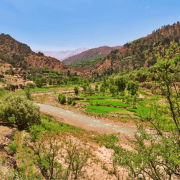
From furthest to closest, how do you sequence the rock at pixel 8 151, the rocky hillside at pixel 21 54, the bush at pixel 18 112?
1. the rocky hillside at pixel 21 54
2. the bush at pixel 18 112
3. the rock at pixel 8 151

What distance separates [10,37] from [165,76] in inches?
9435

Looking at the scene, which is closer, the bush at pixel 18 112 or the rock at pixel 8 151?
the rock at pixel 8 151

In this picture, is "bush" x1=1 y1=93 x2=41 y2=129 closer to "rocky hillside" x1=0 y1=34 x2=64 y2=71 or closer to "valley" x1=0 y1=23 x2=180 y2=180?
"valley" x1=0 y1=23 x2=180 y2=180

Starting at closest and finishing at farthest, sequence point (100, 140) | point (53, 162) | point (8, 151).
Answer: point (8, 151) < point (53, 162) < point (100, 140)

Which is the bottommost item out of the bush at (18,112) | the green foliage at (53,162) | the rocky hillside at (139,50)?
the green foliage at (53,162)

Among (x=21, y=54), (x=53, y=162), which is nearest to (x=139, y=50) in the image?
(x=53, y=162)

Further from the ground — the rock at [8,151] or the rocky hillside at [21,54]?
the rocky hillside at [21,54]

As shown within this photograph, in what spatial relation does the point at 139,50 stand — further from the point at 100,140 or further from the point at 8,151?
the point at 8,151

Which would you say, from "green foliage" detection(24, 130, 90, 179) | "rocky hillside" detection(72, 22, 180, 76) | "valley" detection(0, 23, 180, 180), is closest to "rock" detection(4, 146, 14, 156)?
"valley" detection(0, 23, 180, 180)

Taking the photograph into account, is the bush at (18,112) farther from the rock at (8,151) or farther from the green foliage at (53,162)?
the green foliage at (53,162)

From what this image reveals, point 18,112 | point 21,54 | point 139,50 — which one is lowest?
point 18,112

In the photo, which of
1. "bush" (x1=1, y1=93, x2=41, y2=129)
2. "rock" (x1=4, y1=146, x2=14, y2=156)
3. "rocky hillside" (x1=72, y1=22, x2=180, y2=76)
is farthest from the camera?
"rocky hillside" (x1=72, y1=22, x2=180, y2=76)

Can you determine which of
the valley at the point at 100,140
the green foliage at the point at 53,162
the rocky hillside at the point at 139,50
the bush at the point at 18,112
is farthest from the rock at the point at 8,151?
the rocky hillside at the point at 139,50

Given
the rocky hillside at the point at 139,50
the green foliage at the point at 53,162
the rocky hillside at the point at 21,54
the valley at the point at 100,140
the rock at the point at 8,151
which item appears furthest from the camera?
the rocky hillside at the point at 21,54
